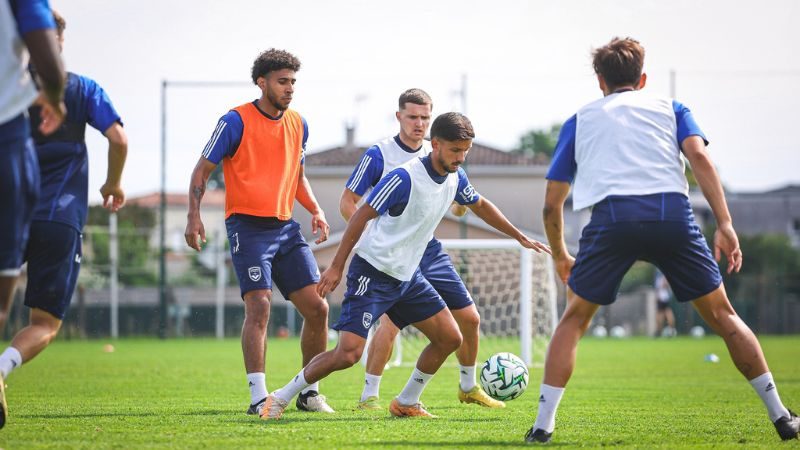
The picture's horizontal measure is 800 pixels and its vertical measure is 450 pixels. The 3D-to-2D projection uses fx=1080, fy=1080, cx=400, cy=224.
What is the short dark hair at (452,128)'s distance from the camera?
20.7 ft

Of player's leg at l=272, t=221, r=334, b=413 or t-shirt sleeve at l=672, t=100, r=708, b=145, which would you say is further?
player's leg at l=272, t=221, r=334, b=413

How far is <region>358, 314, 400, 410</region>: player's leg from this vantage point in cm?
766

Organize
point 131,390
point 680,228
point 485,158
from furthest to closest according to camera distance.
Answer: point 485,158, point 131,390, point 680,228

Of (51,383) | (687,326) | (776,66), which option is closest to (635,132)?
(51,383)

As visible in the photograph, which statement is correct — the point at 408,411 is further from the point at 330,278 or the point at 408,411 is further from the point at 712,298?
the point at 712,298

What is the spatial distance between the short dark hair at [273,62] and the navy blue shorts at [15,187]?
9.92ft

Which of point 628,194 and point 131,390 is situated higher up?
point 628,194

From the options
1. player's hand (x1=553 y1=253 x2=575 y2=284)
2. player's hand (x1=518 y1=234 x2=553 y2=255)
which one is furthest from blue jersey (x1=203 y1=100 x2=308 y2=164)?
player's hand (x1=553 y1=253 x2=575 y2=284)

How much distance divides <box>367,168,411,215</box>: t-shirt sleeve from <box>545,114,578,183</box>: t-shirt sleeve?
3.91 ft

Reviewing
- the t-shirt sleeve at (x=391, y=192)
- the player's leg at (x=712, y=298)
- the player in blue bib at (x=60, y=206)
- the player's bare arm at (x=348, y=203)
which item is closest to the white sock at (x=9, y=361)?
the player in blue bib at (x=60, y=206)

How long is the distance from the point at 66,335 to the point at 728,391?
63.8 feet

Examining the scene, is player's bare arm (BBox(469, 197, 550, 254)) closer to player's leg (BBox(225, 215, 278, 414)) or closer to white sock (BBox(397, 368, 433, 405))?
white sock (BBox(397, 368, 433, 405))

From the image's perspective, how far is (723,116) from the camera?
25406 millimetres

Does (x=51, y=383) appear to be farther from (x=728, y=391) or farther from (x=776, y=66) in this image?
(x=776, y=66)
